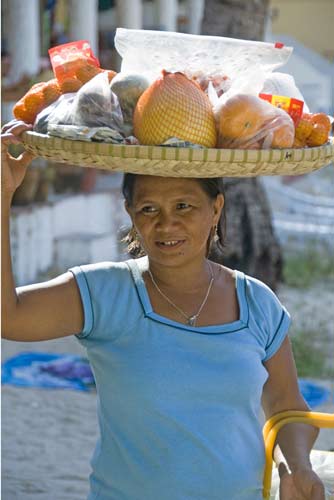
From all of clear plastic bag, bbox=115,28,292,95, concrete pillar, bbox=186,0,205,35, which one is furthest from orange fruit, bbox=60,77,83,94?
concrete pillar, bbox=186,0,205,35

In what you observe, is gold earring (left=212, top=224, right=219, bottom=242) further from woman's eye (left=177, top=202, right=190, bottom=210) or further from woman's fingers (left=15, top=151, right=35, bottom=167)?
woman's fingers (left=15, top=151, right=35, bottom=167)

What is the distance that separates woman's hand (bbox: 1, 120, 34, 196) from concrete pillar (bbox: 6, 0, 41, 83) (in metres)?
9.58

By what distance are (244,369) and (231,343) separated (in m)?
0.07

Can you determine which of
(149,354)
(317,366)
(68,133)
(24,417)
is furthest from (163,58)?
(317,366)

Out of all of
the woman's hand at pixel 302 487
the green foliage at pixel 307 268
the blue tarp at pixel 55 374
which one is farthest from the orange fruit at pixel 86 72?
the green foliage at pixel 307 268

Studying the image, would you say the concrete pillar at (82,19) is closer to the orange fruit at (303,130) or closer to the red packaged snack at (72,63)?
the red packaged snack at (72,63)

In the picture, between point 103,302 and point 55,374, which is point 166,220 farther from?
point 55,374

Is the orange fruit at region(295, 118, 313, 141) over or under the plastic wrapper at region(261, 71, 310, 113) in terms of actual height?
under

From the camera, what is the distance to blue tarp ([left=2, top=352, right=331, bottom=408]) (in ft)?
21.7

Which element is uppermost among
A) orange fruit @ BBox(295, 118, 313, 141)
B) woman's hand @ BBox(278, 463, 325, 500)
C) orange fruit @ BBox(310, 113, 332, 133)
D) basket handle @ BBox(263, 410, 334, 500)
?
orange fruit @ BBox(310, 113, 332, 133)

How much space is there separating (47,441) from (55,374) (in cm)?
125

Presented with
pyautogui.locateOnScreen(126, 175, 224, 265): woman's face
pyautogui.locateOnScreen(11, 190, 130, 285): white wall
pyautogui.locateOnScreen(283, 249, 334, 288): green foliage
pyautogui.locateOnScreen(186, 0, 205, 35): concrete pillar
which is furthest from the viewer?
pyautogui.locateOnScreen(186, 0, 205, 35): concrete pillar

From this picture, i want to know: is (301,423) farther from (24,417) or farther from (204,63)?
(24,417)

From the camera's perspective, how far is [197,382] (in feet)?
7.89
